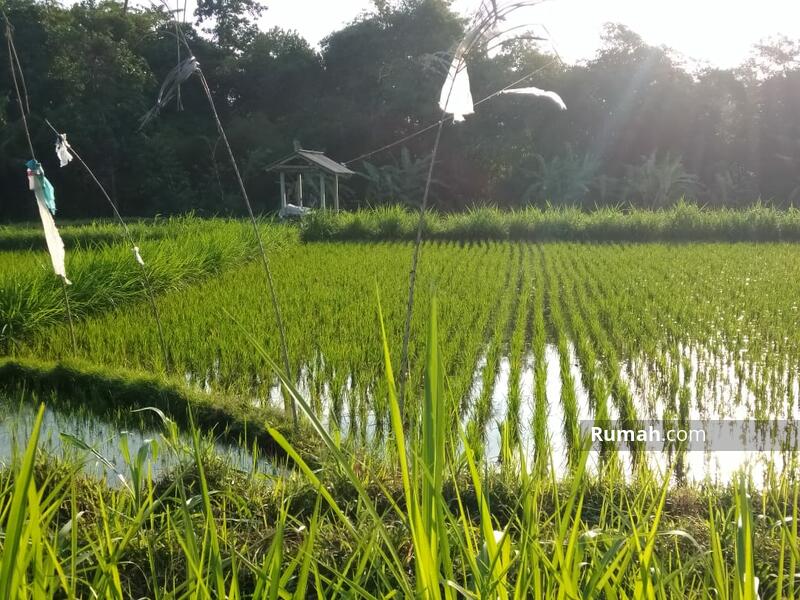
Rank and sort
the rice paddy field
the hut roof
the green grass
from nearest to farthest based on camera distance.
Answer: the rice paddy field → the green grass → the hut roof

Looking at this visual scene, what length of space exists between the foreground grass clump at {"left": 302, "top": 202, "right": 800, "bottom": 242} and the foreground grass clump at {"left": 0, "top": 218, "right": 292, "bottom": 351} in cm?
331

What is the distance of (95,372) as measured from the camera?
3.80 meters

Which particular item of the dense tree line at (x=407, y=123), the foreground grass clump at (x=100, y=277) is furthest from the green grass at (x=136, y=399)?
the dense tree line at (x=407, y=123)

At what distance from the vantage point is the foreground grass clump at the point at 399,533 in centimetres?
80

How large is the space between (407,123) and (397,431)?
67.8 ft

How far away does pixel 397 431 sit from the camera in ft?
2.45

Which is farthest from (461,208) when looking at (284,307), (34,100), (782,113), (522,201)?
(284,307)

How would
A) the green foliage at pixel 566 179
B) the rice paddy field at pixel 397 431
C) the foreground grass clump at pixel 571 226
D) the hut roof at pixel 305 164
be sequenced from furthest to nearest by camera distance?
the green foliage at pixel 566 179, the hut roof at pixel 305 164, the foreground grass clump at pixel 571 226, the rice paddy field at pixel 397 431

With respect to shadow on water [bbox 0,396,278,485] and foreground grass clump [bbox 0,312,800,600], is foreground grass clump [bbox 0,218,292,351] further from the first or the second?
foreground grass clump [bbox 0,312,800,600]

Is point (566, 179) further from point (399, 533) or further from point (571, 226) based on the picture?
point (399, 533)

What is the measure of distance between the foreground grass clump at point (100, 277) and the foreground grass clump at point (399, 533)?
261 cm

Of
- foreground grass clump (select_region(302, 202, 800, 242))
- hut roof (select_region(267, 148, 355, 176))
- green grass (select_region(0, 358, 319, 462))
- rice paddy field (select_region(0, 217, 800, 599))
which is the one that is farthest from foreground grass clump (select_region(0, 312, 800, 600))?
hut roof (select_region(267, 148, 355, 176))

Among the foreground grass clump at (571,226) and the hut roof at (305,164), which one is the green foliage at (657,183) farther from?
the hut roof at (305,164)

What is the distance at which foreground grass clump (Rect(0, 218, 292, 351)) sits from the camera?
4.82m
